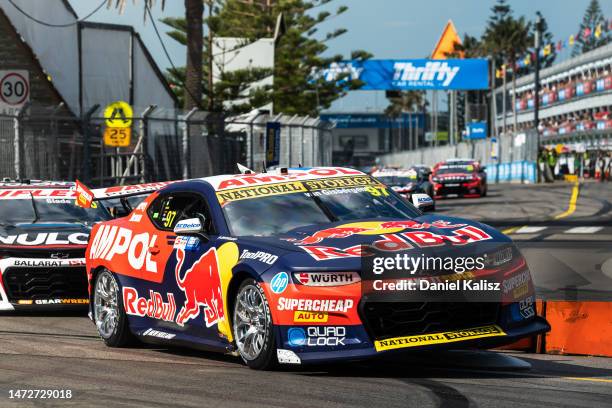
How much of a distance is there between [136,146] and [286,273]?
18.9m

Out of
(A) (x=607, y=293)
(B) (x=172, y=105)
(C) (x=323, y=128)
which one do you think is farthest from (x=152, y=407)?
(B) (x=172, y=105)

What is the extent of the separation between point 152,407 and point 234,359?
231 centimetres

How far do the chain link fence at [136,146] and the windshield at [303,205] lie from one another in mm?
12421

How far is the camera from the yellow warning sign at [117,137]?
2509cm

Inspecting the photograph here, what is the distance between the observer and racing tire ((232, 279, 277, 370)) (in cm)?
803

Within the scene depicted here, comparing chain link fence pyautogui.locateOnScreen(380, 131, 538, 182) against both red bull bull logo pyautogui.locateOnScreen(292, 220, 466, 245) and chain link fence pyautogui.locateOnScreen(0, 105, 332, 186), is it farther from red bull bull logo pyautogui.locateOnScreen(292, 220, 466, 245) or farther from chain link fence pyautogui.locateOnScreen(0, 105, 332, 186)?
red bull bull logo pyautogui.locateOnScreen(292, 220, 466, 245)

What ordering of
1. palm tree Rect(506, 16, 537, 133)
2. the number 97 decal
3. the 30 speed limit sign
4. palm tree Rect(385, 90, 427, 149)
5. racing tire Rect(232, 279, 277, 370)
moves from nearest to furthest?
racing tire Rect(232, 279, 277, 370) → the number 97 decal → the 30 speed limit sign → palm tree Rect(506, 16, 537, 133) → palm tree Rect(385, 90, 427, 149)

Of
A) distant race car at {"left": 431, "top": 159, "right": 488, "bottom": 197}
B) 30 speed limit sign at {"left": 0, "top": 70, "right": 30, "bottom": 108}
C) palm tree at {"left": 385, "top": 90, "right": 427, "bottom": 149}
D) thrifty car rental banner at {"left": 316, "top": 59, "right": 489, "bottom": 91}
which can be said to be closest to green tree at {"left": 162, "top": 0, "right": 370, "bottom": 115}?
thrifty car rental banner at {"left": 316, "top": 59, "right": 489, "bottom": 91}

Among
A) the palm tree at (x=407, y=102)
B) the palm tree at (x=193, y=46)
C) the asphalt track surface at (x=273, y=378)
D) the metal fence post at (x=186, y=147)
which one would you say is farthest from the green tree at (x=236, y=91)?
the palm tree at (x=407, y=102)

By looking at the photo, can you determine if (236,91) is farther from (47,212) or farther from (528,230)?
(47,212)

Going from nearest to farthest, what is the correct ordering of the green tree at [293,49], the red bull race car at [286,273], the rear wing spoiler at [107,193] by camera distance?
1. the red bull race car at [286,273]
2. the rear wing spoiler at [107,193]
3. the green tree at [293,49]

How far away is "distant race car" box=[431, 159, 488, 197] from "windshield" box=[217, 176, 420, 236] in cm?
3691

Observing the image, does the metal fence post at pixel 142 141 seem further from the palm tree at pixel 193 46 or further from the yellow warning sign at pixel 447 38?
the yellow warning sign at pixel 447 38

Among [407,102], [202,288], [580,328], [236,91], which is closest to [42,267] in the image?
[202,288]
